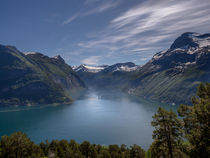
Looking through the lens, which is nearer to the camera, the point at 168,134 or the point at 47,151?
the point at 168,134

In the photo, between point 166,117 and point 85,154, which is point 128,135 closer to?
point 85,154

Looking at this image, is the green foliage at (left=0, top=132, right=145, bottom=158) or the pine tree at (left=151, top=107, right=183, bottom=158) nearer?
the pine tree at (left=151, top=107, right=183, bottom=158)

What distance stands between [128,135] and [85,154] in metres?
86.4

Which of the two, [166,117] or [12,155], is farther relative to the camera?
[12,155]

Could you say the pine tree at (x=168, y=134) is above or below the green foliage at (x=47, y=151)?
above

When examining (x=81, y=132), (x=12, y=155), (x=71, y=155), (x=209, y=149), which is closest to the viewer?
(x=209, y=149)

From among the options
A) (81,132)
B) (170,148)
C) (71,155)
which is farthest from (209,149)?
(81,132)

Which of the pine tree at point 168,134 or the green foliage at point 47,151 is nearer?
the pine tree at point 168,134

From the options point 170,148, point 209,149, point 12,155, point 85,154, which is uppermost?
point 209,149

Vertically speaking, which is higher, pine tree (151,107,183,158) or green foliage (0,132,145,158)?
pine tree (151,107,183,158)

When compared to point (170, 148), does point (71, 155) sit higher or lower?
lower

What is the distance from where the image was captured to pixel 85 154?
75.3 m

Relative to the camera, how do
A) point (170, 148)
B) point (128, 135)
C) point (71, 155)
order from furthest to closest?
point (128, 135), point (71, 155), point (170, 148)

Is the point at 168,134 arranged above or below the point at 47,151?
above
